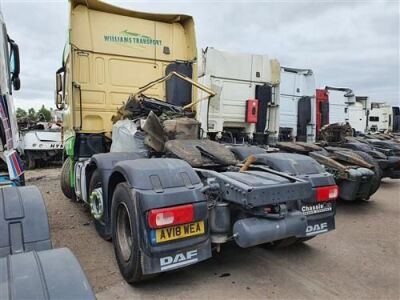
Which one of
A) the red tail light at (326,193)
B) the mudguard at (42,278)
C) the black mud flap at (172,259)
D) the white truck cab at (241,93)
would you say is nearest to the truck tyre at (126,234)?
the black mud flap at (172,259)

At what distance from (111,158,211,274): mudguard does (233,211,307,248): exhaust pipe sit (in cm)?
28

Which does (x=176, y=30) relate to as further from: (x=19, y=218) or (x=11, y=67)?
(x=19, y=218)

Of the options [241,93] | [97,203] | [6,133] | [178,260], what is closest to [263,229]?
[178,260]

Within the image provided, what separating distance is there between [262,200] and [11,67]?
3.13 m

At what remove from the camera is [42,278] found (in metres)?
1.24

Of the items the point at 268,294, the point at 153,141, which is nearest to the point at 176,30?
the point at 153,141

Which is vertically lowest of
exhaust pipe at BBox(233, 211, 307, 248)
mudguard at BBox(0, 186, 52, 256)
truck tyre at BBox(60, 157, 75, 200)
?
truck tyre at BBox(60, 157, 75, 200)

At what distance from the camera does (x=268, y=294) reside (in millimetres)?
2885

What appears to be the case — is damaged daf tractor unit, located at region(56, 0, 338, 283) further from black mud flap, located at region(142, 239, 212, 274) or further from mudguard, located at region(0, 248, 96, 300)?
mudguard, located at region(0, 248, 96, 300)

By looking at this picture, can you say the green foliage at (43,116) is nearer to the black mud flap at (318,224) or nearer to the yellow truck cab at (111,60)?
the yellow truck cab at (111,60)

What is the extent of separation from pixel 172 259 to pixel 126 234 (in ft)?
2.41

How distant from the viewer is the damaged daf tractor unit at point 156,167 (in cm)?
269

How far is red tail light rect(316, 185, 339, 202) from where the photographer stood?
3.38m

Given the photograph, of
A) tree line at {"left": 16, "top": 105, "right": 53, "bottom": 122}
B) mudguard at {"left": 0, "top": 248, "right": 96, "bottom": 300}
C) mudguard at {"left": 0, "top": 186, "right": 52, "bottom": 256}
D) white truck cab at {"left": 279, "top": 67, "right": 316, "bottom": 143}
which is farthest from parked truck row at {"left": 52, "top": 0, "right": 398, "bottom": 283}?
tree line at {"left": 16, "top": 105, "right": 53, "bottom": 122}
